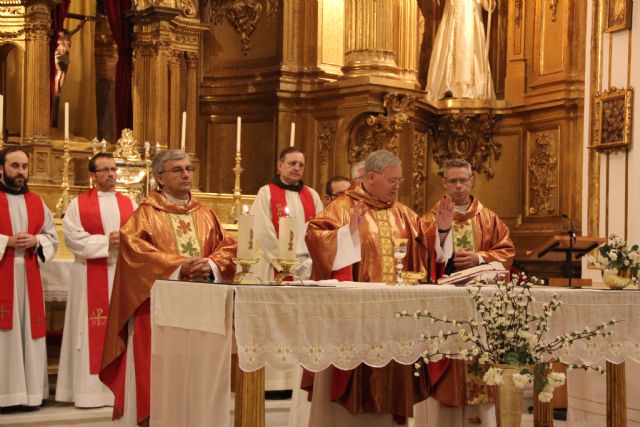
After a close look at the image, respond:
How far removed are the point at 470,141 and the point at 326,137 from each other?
1.84 m

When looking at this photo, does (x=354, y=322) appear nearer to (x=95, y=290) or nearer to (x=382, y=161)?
(x=382, y=161)

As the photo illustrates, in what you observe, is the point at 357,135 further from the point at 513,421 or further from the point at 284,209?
the point at 513,421

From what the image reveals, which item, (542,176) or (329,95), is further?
(542,176)

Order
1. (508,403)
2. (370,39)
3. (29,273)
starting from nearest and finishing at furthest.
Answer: (508,403), (29,273), (370,39)

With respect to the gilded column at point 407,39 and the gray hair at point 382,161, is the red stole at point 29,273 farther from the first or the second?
the gilded column at point 407,39

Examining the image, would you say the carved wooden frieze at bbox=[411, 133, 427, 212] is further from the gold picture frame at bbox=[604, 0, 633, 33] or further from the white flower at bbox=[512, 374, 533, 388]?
the white flower at bbox=[512, 374, 533, 388]

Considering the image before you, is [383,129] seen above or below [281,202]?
above

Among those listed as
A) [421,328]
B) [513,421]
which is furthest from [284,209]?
[513,421]

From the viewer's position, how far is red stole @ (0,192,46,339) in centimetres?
818

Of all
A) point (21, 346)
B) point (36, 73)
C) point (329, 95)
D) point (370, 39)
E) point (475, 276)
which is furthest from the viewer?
point (329, 95)

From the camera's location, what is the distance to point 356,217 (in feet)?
19.9

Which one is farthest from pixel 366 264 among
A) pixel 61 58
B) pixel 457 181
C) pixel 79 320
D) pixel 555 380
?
pixel 61 58

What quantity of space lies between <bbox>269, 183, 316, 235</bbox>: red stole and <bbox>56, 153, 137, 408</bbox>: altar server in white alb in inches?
46.7

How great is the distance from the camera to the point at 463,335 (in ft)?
16.8
